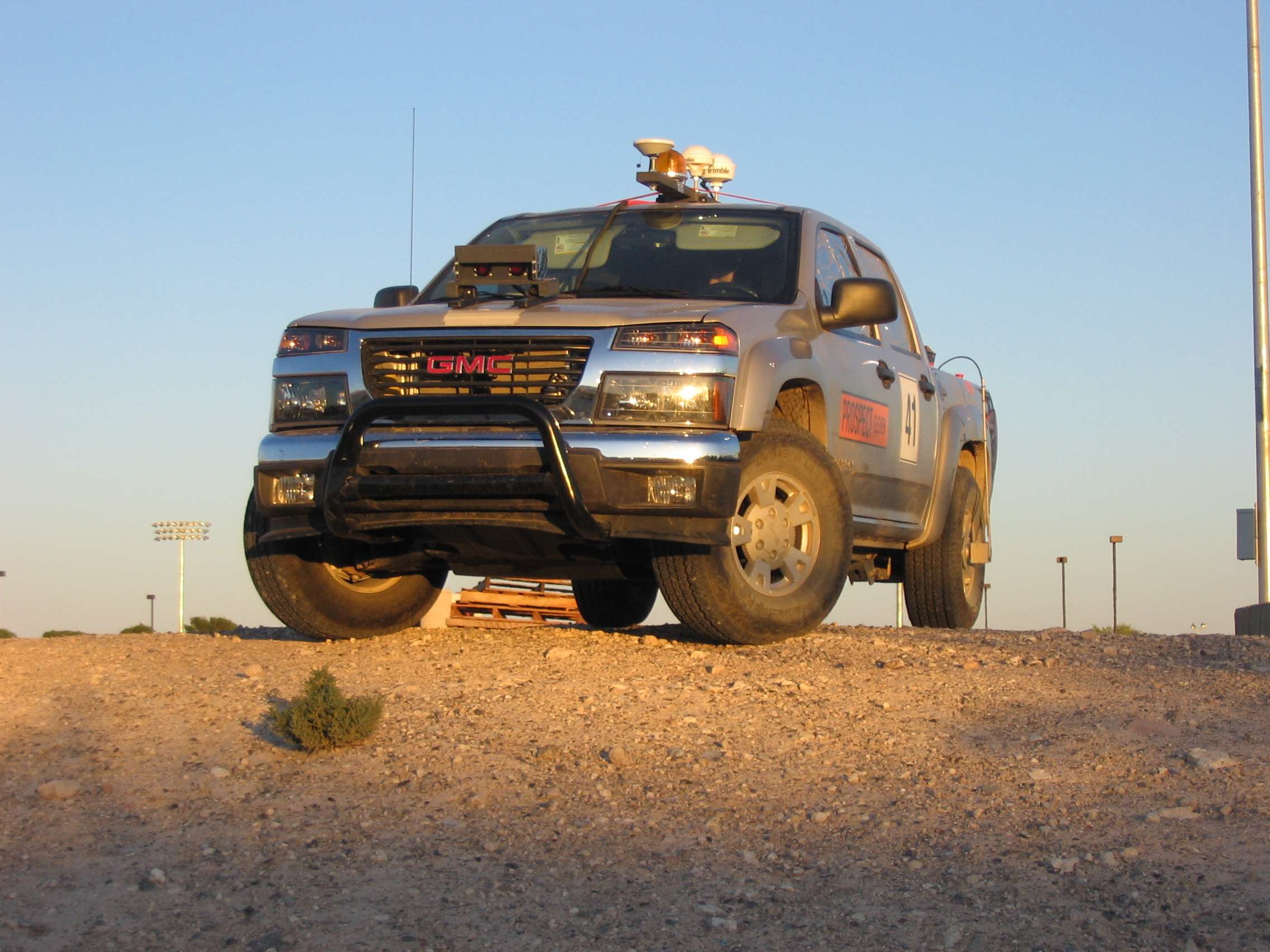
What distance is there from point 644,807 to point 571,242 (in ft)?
13.8

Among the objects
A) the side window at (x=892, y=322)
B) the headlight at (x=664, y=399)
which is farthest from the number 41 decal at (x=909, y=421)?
the headlight at (x=664, y=399)

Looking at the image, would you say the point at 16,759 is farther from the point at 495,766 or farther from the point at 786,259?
the point at 786,259

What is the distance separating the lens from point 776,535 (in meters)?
7.37

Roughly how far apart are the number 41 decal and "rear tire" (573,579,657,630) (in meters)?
1.86

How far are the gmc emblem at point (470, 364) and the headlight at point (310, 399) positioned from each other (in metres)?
Answer: 0.41

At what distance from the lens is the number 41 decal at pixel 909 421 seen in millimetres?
9102

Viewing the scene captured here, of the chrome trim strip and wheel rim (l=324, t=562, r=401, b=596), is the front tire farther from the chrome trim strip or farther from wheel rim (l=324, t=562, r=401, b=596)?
wheel rim (l=324, t=562, r=401, b=596)

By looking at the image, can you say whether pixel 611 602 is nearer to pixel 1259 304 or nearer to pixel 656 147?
pixel 656 147

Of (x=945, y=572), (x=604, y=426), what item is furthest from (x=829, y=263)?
(x=945, y=572)

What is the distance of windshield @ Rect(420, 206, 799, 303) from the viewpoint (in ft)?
26.0

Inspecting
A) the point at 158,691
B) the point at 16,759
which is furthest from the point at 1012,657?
the point at 16,759

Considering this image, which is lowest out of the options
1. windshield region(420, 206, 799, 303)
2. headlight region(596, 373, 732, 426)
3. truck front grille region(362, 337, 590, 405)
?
headlight region(596, 373, 732, 426)

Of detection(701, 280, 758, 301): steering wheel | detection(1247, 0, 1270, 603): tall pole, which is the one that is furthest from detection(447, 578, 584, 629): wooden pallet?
detection(701, 280, 758, 301): steering wheel

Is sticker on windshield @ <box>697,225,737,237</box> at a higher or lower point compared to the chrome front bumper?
higher
